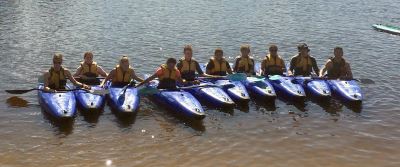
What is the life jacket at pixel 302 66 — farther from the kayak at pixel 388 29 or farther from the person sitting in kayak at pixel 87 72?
the kayak at pixel 388 29

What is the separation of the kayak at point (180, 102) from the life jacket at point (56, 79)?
238 cm

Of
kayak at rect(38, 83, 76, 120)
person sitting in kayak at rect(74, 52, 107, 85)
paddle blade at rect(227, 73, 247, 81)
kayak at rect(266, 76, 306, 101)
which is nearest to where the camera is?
kayak at rect(38, 83, 76, 120)

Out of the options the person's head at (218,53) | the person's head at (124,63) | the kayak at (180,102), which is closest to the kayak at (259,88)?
the person's head at (218,53)

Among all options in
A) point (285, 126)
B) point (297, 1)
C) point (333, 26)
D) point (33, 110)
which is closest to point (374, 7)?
point (297, 1)

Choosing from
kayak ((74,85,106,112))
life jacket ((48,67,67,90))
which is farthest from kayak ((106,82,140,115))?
life jacket ((48,67,67,90))

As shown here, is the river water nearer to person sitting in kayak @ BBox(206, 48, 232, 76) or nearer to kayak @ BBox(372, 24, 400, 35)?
kayak @ BBox(372, 24, 400, 35)

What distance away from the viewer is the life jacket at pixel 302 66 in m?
15.1

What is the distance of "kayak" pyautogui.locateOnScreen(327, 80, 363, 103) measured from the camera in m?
13.5

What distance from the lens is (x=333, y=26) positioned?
98.0 ft

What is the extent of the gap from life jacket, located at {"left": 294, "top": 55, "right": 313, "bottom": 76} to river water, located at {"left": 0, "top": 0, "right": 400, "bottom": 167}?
1.52m

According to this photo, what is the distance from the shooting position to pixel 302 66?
49.8 ft

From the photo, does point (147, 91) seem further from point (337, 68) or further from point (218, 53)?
point (337, 68)

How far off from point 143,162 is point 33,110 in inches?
180

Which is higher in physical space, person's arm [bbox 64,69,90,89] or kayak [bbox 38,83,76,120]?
person's arm [bbox 64,69,90,89]
